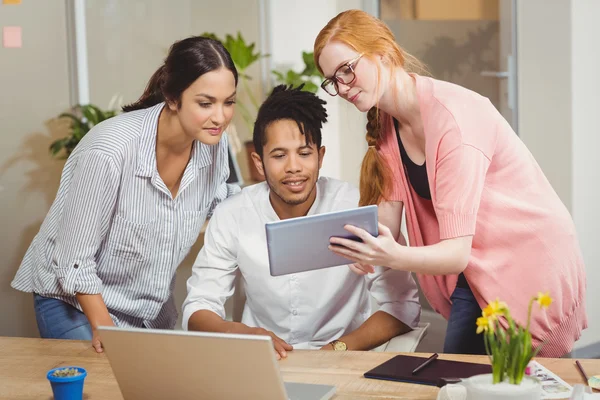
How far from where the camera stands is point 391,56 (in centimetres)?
184

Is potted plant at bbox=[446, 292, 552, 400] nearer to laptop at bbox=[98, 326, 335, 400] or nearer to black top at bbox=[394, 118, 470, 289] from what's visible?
laptop at bbox=[98, 326, 335, 400]

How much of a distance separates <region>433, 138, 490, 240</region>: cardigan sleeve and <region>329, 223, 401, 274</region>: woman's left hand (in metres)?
0.13

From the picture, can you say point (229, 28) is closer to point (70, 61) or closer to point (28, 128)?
point (70, 61)

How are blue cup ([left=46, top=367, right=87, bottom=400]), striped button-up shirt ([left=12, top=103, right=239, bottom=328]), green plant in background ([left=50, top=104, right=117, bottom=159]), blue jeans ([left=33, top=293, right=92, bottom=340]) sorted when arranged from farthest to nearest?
green plant in background ([left=50, top=104, right=117, bottom=159]), blue jeans ([left=33, top=293, right=92, bottom=340]), striped button-up shirt ([left=12, top=103, right=239, bottom=328]), blue cup ([left=46, top=367, right=87, bottom=400])

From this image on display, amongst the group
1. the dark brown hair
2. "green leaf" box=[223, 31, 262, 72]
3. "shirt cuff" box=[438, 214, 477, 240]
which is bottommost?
"shirt cuff" box=[438, 214, 477, 240]

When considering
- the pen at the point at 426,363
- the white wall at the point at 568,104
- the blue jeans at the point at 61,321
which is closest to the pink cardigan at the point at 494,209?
the pen at the point at 426,363

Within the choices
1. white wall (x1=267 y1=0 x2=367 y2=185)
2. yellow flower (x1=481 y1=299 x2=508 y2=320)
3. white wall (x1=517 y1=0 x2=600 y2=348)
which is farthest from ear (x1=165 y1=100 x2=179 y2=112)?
white wall (x1=267 y1=0 x2=367 y2=185)

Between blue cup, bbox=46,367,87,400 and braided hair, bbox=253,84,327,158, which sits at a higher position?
braided hair, bbox=253,84,327,158

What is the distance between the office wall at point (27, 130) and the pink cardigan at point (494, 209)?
263cm

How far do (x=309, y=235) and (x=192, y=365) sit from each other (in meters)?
0.48

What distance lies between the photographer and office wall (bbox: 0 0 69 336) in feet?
13.2

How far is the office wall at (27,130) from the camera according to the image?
402 cm

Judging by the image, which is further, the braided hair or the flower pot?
the braided hair

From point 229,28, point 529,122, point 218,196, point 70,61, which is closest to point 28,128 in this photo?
point 70,61
